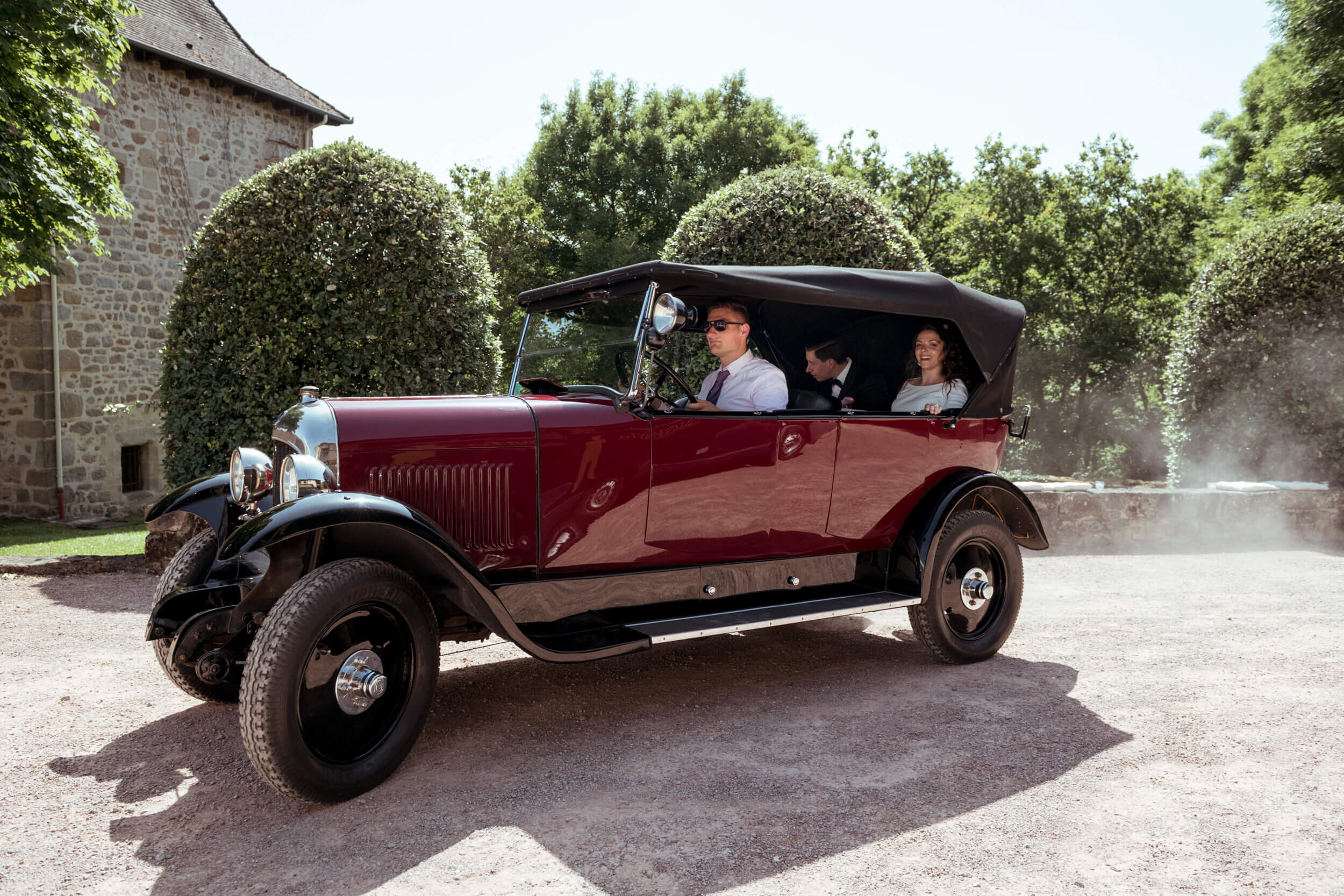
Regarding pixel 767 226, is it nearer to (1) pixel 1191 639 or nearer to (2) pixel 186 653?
(1) pixel 1191 639

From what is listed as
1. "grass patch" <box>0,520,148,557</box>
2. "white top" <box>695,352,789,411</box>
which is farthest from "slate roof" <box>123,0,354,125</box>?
"white top" <box>695,352,789,411</box>

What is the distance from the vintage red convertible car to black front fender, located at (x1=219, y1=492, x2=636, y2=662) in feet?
0.04

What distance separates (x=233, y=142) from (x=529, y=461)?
15.0 metres

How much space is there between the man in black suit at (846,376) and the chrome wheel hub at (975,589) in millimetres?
1146

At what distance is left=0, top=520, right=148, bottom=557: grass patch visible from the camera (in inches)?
362

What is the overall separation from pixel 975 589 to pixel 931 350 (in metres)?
1.39

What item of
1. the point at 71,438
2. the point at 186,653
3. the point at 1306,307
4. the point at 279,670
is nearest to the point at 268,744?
the point at 279,670

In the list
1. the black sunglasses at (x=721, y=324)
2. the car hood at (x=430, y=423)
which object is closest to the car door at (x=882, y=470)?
the black sunglasses at (x=721, y=324)

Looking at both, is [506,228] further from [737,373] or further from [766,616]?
[766,616]

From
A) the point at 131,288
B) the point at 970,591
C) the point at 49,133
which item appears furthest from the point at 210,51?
the point at 970,591

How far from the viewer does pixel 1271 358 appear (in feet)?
32.6

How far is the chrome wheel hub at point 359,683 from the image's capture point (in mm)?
3090

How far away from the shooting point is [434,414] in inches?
140

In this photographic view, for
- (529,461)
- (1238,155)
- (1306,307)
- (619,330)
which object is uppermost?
(1238,155)
